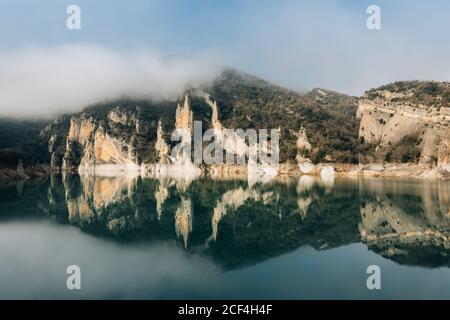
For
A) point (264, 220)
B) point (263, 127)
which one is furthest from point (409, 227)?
point (263, 127)

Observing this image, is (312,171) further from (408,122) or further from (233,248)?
(233,248)

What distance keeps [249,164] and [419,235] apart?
63372 mm

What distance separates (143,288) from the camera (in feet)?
43.8

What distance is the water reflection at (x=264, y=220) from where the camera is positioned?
1933 cm

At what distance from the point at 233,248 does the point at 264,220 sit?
7654 mm

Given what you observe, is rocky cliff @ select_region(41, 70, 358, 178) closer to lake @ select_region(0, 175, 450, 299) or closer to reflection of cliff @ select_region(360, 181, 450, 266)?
reflection of cliff @ select_region(360, 181, 450, 266)

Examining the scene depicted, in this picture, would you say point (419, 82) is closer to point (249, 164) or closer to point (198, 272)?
point (249, 164)

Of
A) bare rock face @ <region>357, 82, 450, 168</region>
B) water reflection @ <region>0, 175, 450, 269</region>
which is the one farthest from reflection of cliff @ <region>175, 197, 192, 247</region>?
bare rock face @ <region>357, 82, 450, 168</region>

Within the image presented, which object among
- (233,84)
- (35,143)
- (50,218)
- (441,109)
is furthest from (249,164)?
(35,143)

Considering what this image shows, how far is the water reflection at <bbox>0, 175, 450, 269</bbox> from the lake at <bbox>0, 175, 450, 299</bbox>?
0.07 m

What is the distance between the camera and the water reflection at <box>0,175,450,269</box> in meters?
19.3

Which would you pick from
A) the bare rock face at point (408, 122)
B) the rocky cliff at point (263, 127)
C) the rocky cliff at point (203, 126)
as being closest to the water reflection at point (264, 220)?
the bare rock face at point (408, 122)

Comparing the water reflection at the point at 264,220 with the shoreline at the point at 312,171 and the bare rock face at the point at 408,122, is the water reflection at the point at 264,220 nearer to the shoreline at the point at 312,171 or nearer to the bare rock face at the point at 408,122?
the shoreline at the point at 312,171

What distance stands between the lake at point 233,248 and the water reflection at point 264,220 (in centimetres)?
7
